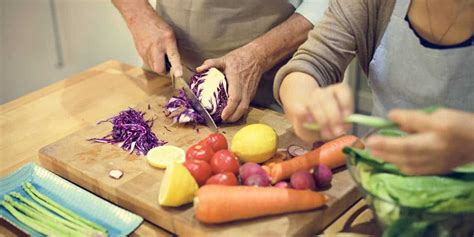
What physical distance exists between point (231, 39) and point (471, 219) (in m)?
0.96

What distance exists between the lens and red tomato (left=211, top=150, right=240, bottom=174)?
1.24m

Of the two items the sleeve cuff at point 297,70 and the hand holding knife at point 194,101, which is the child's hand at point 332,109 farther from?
the hand holding knife at point 194,101

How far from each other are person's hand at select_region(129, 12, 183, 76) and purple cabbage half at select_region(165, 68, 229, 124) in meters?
0.08

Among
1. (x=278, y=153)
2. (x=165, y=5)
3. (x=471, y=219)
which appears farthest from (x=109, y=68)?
(x=471, y=219)

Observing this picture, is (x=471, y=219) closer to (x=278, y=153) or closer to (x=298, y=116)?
(x=298, y=116)

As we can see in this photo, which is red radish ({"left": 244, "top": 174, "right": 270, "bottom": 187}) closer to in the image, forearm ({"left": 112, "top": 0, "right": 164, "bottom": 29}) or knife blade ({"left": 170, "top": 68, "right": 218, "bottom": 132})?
knife blade ({"left": 170, "top": 68, "right": 218, "bottom": 132})

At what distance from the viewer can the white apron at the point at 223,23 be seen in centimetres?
171

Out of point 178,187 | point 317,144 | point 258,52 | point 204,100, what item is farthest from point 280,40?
point 178,187

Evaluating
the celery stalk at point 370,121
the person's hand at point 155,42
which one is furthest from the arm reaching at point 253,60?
the celery stalk at point 370,121

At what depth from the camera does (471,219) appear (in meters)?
0.96

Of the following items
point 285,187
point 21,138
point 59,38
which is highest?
point 285,187

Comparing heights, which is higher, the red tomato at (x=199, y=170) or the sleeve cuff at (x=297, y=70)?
the sleeve cuff at (x=297, y=70)

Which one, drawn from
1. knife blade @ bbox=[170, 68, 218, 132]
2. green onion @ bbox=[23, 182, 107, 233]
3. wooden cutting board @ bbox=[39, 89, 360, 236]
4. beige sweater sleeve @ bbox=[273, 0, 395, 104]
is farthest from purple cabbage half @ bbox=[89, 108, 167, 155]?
beige sweater sleeve @ bbox=[273, 0, 395, 104]

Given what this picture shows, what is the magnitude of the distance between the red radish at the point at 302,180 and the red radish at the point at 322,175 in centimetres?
1
